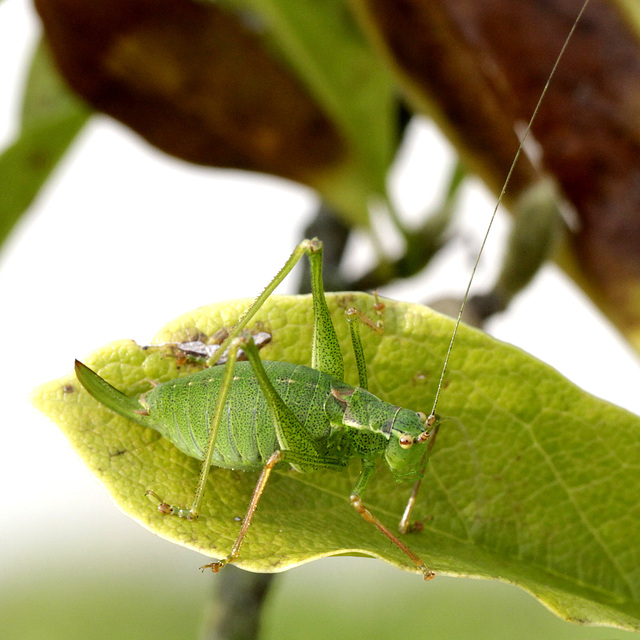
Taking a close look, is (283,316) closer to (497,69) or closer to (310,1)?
(497,69)

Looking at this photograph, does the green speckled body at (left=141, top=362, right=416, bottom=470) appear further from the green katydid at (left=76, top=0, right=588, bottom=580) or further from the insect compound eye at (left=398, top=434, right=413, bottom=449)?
the insect compound eye at (left=398, top=434, right=413, bottom=449)

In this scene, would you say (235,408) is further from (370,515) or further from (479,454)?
(479,454)

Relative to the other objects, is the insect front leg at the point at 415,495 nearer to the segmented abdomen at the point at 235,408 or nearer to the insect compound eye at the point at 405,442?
the insect compound eye at the point at 405,442

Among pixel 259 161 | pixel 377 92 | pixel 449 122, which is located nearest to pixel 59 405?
pixel 259 161

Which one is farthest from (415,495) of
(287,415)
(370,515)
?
(287,415)

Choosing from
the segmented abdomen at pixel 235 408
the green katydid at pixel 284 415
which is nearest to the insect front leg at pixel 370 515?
the green katydid at pixel 284 415

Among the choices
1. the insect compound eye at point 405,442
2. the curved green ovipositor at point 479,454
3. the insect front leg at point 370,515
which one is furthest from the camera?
the insect compound eye at point 405,442

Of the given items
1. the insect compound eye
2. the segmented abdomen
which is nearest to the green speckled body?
the segmented abdomen
